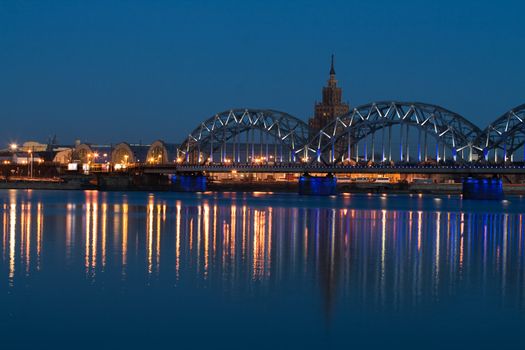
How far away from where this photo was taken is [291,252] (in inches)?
1732

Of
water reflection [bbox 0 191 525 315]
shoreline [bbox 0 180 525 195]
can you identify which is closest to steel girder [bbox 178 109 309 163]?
shoreline [bbox 0 180 525 195]

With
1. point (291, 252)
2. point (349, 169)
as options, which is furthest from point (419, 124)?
point (291, 252)

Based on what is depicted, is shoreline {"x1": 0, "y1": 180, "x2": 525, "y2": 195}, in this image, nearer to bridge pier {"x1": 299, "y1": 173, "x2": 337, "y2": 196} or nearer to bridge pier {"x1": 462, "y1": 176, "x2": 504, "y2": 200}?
bridge pier {"x1": 299, "y1": 173, "x2": 337, "y2": 196}

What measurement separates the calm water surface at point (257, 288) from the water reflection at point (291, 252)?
0.09 metres

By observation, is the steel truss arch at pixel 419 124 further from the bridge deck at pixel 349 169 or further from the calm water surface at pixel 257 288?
the calm water surface at pixel 257 288

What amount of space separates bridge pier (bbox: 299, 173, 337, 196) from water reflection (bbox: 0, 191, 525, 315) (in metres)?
73.5

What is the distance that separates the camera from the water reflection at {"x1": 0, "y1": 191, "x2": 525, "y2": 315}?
33.5 m

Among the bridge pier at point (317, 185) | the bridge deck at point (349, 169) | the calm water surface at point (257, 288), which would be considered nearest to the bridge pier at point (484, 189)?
the bridge deck at point (349, 169)

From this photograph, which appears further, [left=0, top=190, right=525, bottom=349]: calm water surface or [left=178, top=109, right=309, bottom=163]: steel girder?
[left=178, top=109, right=309, bottom=163]: steel girder

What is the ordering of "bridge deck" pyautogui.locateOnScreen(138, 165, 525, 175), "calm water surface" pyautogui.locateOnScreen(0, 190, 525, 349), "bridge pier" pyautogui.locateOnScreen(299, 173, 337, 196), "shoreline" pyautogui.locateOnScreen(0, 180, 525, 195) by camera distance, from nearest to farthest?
"calm water surface" pyautogui.locateOnScreen(0, 190, 525, 349), "bridge deck" pyautogui.locateOnScreen(138, 165, 525, 175), "bridge pier" pyautogui.locateOnScreen(299, 173, 337, 196), "shoreline" pyautogui.locateOnScreen(0, 180, 525, 195)

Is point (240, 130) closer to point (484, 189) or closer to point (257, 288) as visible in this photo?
point (484, 189)

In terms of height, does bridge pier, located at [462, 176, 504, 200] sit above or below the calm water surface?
above

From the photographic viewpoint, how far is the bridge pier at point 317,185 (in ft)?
478

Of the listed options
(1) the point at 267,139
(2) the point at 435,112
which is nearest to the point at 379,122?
(2) the point at 435,112
